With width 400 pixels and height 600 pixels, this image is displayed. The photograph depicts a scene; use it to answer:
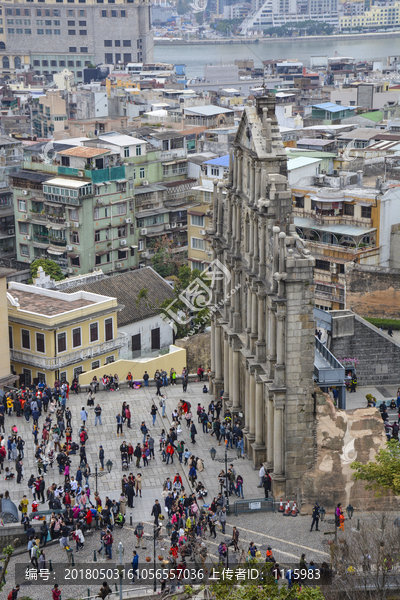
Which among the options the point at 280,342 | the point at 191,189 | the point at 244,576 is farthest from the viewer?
the point at 191,189

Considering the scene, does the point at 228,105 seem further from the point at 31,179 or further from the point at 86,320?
the point at 86,320

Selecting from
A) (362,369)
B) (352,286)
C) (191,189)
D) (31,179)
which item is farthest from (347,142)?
(362,369)

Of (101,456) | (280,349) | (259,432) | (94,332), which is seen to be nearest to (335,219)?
(94,332)

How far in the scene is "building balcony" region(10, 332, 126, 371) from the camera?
60.1 meters

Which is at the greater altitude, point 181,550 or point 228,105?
point 228,105

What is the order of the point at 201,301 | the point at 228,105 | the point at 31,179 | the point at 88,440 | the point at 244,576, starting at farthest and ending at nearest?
the point at 228,105
the point at 31,179
the point at 201,301
the point at 88,440
the point at 244,576

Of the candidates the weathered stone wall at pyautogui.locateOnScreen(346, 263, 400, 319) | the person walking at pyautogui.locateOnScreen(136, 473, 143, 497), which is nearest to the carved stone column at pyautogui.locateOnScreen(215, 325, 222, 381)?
the person walking at pyautogui.locateOnScreen(136, 473, 143, 497)

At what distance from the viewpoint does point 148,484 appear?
44469 mm

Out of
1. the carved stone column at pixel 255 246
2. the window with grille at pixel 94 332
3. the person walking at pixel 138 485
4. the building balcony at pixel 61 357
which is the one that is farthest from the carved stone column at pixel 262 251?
the window with grille at pixel 94 332

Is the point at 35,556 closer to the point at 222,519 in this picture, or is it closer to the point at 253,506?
the point at 222,519

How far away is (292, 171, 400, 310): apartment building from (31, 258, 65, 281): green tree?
24072mm

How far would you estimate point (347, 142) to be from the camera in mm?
111000

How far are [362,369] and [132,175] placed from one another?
151 feet

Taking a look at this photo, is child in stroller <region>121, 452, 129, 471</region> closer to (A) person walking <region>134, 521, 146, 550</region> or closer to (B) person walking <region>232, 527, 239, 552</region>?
(A) person walking <region>134, 521, 146, 550</region>
